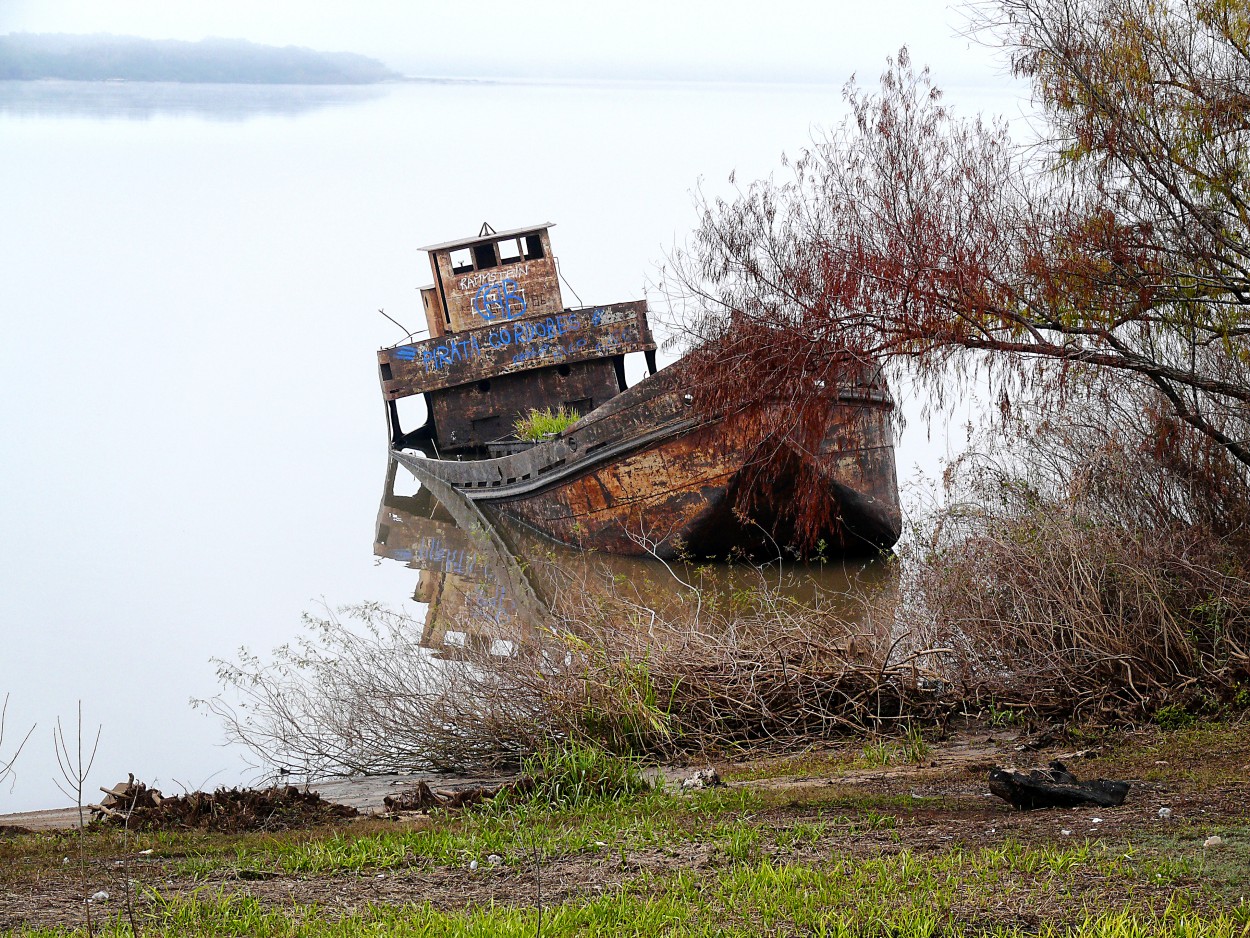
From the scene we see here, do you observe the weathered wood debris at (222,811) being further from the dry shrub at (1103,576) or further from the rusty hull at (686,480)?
the rusty hull at (686,480)

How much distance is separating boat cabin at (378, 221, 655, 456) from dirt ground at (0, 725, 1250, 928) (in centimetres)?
1680

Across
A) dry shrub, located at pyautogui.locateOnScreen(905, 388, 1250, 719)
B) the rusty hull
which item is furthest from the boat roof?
dry shrub, located at pyautogui.locateOnScreen(905, 388, 1250, 719)

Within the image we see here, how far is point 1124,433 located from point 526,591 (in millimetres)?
7098

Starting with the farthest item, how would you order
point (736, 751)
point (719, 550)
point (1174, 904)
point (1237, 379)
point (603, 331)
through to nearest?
point (603, 331) < point (719, 550) < point (1237, 379) < point (736, 751) < point (1174, 904)

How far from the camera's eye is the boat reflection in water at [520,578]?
381 inches

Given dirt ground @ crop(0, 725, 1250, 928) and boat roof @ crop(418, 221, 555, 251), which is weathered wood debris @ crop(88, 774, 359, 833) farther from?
boat roof @ crop(418, 221, 555, 251)

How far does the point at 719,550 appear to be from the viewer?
Answer: 53.4ft

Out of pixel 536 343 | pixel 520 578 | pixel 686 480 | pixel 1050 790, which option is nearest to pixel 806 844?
pixel 1050 790

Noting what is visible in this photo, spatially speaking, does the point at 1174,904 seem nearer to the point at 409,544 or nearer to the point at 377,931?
the point at 377,931

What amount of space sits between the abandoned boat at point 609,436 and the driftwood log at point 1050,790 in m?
3.86

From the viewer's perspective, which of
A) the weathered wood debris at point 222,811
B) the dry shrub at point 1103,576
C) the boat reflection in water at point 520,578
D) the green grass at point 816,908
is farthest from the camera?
the boat reflection in water at point 520,578

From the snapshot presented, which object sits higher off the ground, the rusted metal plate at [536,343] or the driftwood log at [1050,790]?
the rusted metal plate at [536,343]

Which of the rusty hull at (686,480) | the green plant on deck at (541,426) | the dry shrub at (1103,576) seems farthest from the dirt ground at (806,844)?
the green plant on deck at (541,426)

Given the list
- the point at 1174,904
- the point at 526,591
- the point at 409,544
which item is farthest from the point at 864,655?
the point at 409,544
